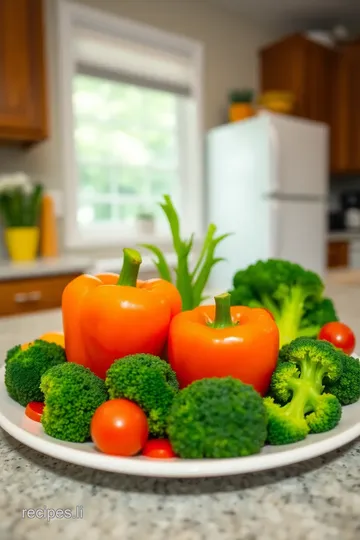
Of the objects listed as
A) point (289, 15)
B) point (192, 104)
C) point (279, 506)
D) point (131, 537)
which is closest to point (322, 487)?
point (279, 506)

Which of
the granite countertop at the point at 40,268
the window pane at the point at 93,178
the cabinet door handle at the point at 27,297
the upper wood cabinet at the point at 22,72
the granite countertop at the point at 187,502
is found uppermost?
the upper wood cabinet at the point at 22,72

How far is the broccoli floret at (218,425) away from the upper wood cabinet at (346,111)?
4311 mm

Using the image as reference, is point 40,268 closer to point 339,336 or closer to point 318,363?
point 339,336

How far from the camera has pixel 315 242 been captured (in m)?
3.71

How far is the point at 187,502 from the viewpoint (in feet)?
1.29

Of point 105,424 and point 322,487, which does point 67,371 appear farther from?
point 322,487

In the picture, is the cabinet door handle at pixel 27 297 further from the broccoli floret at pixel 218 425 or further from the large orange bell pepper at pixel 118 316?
the broccoli floret at pixel 218 425

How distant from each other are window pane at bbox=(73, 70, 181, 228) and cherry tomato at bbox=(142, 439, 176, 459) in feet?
9.83

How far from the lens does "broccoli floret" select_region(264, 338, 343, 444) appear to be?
43 cm

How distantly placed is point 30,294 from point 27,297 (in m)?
0.02

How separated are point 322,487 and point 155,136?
137 inches

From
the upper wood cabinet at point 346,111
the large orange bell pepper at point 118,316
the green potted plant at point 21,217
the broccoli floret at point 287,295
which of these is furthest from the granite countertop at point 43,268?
the upper wood cabinet at point 346,111

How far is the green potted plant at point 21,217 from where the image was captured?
8.48 feet

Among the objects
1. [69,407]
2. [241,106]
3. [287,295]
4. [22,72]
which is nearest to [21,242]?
[22,72]
